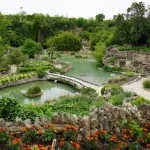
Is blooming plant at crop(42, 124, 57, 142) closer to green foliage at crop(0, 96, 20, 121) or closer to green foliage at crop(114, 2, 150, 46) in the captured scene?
green foliage at crop(0, 96, 20, 121)

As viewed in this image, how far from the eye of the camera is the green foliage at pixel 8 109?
38.0ft

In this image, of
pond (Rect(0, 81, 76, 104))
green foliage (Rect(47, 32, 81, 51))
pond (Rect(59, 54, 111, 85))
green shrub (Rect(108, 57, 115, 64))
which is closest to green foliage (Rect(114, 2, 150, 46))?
green shrub (Rect(108, 57, 115, 64))

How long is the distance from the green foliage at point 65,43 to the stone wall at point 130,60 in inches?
661

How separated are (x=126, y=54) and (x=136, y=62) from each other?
351 cm

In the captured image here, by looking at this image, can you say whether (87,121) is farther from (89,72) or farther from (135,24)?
(135,24)

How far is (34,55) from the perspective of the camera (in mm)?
50375

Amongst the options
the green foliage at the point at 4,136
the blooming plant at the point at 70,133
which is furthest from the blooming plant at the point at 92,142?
the green foliage at the point at 4,136

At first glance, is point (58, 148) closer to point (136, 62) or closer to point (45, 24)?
point (136, 62)

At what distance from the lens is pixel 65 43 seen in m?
60.8

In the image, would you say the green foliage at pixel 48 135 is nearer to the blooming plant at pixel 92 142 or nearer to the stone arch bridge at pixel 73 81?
the blooming plant at pixel 92 142

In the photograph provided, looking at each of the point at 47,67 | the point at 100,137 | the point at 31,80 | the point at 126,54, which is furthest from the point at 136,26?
the point at 100,137

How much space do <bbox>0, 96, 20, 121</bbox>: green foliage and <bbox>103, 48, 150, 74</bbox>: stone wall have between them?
2856cm

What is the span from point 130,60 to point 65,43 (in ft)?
72.1

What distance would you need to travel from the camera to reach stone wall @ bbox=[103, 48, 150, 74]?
1555 inches
